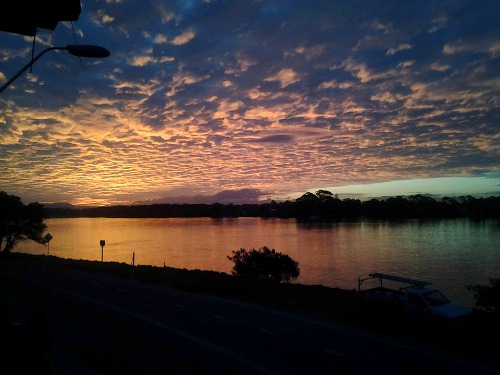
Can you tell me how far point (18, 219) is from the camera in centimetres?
6731

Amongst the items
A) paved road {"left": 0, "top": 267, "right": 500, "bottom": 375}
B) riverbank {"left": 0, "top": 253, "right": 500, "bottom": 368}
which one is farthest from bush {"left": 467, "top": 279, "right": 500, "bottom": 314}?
paved road {"left": 0, "top": 267, "right": 500, "bottom": 375}

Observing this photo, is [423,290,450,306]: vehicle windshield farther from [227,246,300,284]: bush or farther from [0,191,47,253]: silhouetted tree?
[0,191,47,253]: silhouetted tree

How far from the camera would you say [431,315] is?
15.7 metres

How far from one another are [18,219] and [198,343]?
6403 cm

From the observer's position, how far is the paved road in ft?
38.8

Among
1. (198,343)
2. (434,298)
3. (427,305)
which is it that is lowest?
(198,343)

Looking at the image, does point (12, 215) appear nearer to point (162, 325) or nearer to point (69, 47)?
point (162, 325)

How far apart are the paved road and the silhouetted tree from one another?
49195 mm

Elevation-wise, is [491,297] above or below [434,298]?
below

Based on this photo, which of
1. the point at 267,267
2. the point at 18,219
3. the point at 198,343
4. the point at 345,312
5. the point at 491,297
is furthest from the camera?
the point at 18,219

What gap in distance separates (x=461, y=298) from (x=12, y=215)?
2563 inches

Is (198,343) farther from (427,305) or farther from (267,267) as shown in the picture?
(267,267)

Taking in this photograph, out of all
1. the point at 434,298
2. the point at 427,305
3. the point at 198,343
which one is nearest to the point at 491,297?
the point at 434,298

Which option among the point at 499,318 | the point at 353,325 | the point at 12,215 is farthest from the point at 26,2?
the point at 12,215
